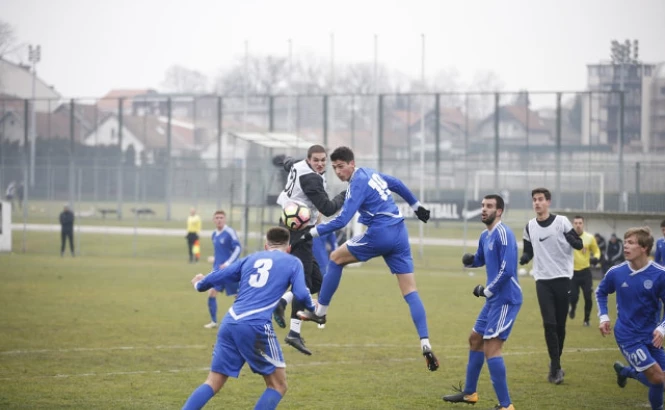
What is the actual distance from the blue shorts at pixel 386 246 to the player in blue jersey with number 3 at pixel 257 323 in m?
2.65

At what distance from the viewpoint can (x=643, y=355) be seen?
10.1 m

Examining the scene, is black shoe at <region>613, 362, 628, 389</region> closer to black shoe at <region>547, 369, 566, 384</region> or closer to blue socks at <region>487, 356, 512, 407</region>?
black shoe at <region>547, 369, 566, 384</region>

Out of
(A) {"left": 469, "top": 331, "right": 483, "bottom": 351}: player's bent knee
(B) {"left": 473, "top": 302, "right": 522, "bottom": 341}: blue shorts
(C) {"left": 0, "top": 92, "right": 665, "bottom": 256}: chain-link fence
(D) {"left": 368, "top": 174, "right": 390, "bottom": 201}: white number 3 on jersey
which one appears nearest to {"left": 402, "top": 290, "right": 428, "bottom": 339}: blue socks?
(A) {"left": 469, "top": 331, "right": 483, "bottom": 351}: player's bent knee

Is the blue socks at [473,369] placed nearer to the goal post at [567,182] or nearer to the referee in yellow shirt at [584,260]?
the referee in yellow shirt at [584,260]

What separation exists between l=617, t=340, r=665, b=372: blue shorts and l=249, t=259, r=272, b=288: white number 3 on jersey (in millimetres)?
4186

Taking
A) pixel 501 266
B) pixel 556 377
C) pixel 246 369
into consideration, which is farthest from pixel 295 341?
pixel 556 377

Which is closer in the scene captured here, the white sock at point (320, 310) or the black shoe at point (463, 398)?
the black shoe at point (463, 398)

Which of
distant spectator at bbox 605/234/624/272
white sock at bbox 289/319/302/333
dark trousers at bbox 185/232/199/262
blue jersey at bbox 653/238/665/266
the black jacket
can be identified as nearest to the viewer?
white sock at bbox 289/319/302/333

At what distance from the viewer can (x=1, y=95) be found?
7038 centimetres

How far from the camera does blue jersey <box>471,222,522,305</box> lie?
449 inches

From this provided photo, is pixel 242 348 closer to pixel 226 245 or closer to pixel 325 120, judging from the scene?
pixel 226 245

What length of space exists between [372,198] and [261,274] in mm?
2985

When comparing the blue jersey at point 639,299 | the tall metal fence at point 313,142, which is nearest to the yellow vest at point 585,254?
the blue jersey at point 639,299

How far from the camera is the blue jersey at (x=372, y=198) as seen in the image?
1175 cm
